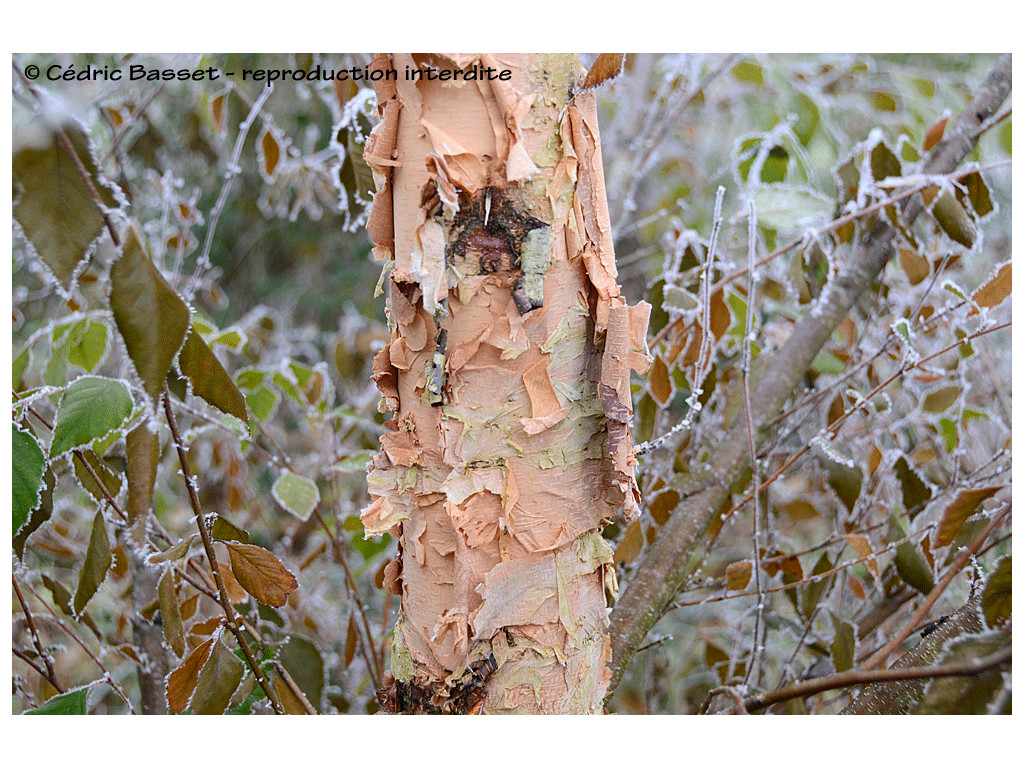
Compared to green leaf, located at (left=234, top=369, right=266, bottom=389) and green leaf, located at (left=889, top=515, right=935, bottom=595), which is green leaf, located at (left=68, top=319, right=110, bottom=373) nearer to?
green leaf, located at (left=234, top=369, right=266, bottom=389)

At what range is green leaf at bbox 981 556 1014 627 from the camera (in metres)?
0.38

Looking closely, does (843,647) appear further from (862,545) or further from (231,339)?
(231,339)

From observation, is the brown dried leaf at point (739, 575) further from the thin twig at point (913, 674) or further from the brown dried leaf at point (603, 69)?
the brown dried leaf at point (603, 69)

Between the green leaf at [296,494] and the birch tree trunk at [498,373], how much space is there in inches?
6.5

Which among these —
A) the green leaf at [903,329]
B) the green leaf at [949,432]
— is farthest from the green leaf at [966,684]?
the green leaf at [949,432]

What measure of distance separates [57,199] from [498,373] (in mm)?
200

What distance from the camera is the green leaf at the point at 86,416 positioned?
1.35 feet

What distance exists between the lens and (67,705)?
0.45 meters

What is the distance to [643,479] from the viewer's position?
0.61 meters

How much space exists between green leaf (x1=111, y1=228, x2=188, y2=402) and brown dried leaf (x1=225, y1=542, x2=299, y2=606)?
180 mm

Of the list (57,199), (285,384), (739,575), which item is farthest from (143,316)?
(739,575)
